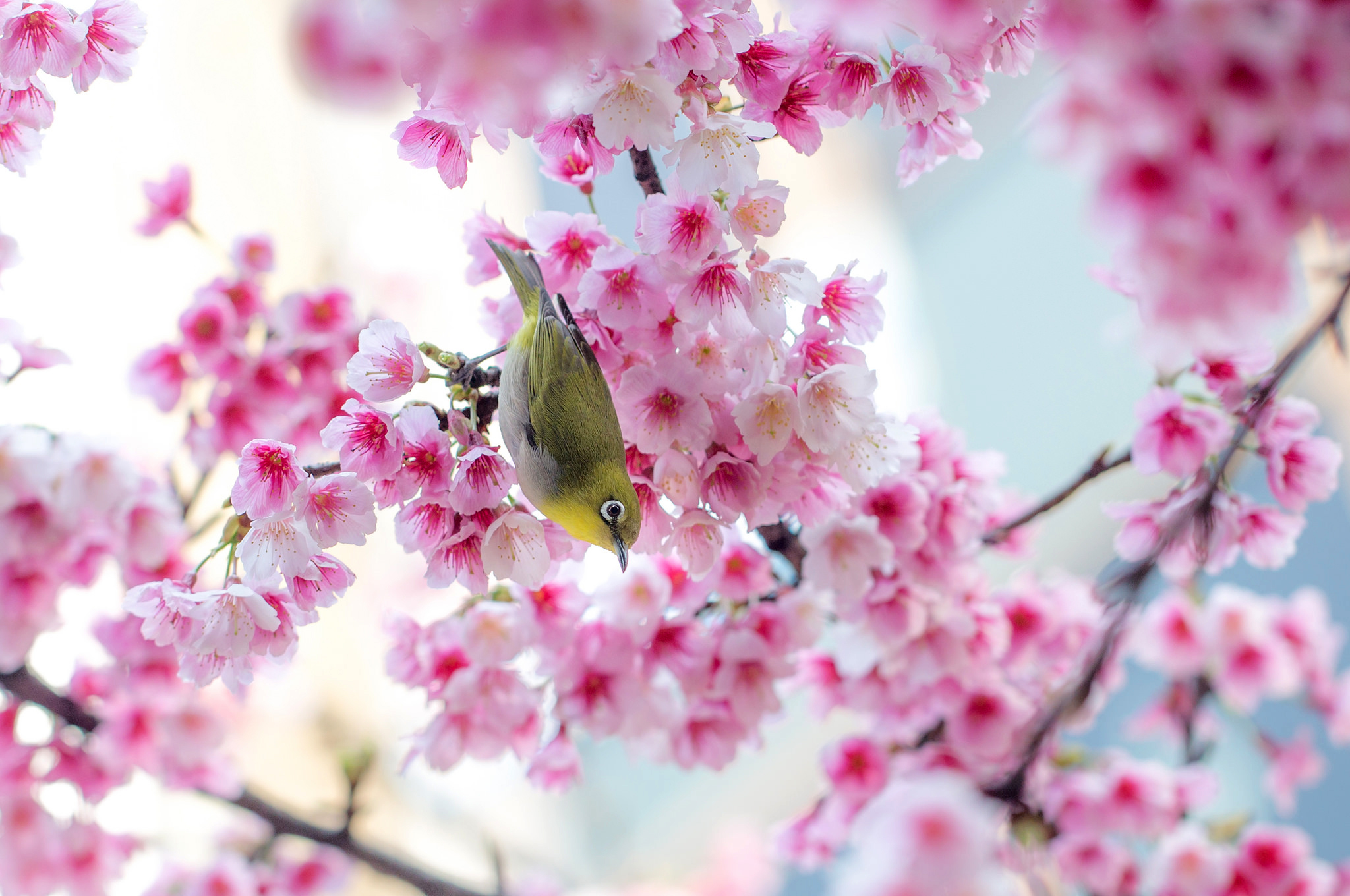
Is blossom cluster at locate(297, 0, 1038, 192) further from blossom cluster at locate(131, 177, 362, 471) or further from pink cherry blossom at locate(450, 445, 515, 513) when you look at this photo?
blossom cluster at locate(131, 177, 362, 471)

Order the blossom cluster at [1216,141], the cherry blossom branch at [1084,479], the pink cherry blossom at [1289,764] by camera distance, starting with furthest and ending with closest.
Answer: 1. the pink cherry blossom at [1289,764]
2. the cherry blossom branch at [1084,479]
3. the blossom cluster at [1216,141]

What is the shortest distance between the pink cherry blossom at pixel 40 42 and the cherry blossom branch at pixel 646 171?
0.35 m

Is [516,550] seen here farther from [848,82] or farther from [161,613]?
[848,82]

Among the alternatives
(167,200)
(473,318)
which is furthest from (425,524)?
(473,318)

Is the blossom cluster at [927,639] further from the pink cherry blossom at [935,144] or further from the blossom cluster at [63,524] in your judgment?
the blossom cluster at [63,524]

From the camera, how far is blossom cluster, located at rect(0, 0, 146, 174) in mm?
563

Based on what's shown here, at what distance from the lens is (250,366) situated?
902 mm

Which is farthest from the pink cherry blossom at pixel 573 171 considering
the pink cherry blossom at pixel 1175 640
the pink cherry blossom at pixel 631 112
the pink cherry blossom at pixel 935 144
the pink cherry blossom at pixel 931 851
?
the pink cherry blossom at pixel 1175 640

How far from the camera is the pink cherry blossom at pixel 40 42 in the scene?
562 mm

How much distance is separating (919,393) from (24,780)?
1.94m

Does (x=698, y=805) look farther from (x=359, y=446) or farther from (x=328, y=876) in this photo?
(x=359, y=446)

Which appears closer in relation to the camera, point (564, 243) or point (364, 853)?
point (564, 243)

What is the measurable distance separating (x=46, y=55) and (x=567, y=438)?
41 centimetres

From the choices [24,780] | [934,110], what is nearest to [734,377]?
[934,110]
